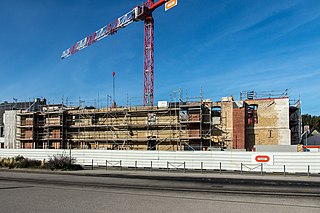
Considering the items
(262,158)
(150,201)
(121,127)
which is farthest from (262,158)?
(121,127)

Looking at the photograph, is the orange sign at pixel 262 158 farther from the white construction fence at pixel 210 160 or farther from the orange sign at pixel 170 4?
the orange sign at pixel 170 4

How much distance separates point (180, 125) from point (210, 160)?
12944 millimetres

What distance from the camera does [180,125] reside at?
4228 cm

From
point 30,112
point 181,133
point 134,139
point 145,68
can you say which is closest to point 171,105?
point 181,133

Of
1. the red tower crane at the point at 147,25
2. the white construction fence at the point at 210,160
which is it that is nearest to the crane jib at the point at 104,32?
the red tower crane at the point at 147,25

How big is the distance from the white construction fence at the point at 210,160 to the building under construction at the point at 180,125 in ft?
32.3

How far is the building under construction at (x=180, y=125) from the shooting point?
40531 millimetres

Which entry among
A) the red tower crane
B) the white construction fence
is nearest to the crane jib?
the red tower crane

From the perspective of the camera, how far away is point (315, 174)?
86.5 ft

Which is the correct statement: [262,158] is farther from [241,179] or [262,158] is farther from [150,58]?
[150,58]

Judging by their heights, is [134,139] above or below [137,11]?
below

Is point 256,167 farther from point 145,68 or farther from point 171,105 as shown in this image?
point 145,68

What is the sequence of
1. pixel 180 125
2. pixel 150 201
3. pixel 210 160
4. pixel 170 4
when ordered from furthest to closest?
1. pixel 170 4
2. pixel 180 125
3. pixel 210 160
4. pixel 150 201

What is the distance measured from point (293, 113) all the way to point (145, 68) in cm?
2599
